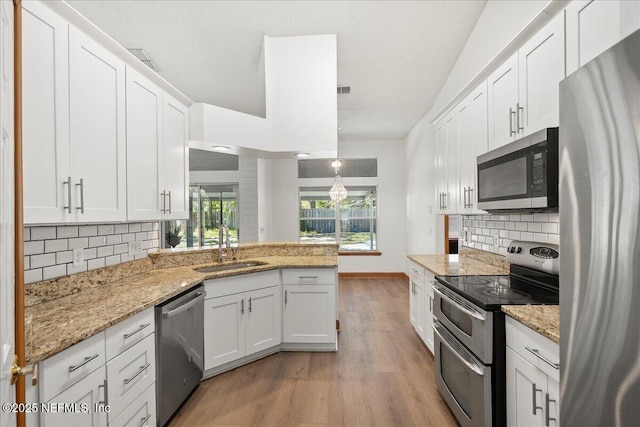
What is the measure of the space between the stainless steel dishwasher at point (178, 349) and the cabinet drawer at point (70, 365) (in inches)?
20.2

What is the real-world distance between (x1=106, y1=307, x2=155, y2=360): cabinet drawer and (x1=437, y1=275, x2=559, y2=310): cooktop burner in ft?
6.23

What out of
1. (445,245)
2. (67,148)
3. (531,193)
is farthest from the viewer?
(445,245)

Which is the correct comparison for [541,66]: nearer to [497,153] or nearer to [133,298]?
[497,153]

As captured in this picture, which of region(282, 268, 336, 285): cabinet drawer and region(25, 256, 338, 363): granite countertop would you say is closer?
region(25, 256, 338, 363): granite countertop

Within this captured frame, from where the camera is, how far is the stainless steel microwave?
1.67m

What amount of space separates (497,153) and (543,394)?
145cm

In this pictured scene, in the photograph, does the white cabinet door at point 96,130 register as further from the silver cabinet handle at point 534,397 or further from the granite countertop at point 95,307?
the silver cabinet handle at point 534,397

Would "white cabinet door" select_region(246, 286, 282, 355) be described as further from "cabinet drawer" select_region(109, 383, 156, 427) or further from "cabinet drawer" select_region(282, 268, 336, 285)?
"cabinet drawer" select_region(109, 383, 156, 427)

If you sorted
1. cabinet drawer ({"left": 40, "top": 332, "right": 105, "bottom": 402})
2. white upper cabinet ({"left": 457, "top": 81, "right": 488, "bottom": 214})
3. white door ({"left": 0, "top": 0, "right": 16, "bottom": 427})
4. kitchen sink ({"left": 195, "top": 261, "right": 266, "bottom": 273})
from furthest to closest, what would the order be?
kitchen sink ({"left": 195, "top": 261, "right": 266, "bottom": 273}) → white upper cabinet ({"left": 457, "top": 81, "right": 488, "bottom": 214}) → cabinet drawer ({"left": 40, "top": 332, "right": 105, "bottom": 402}) → white door ({"left": 0, "top": 0, "right": 16, "bottom": 427})

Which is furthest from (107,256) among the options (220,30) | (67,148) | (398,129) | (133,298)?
(398,129)

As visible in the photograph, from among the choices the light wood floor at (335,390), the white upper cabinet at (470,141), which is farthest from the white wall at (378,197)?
the white upper cabinet at (470,141)

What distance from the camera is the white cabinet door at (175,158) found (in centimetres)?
254

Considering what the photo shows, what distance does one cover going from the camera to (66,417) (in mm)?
1253

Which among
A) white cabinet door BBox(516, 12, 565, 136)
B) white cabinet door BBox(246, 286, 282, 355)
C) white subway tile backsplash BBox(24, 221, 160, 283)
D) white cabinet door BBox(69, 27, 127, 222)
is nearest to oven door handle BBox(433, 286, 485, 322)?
white cabinet door BBox(516, 12, 565, 136)
